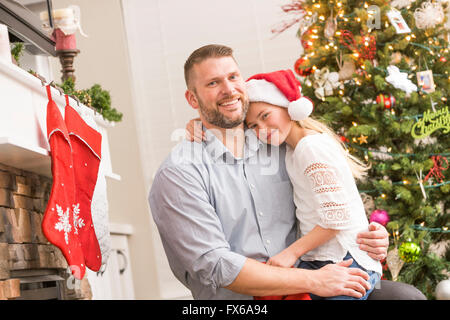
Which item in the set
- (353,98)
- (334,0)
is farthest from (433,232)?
(334,0)

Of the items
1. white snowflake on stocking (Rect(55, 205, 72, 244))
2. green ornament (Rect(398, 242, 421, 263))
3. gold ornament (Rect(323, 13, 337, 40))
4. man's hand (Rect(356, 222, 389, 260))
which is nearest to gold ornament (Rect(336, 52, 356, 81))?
gold ornament (Rect(323, 13, 337, 40))

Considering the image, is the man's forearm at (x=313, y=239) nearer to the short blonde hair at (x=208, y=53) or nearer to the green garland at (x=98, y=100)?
the short blonde hair at (x=208, y=53)

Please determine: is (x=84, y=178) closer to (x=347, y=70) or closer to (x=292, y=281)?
(x=292, y=281)

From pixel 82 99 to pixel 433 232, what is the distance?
1861mm

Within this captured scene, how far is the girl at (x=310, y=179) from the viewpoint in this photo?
1579 mm

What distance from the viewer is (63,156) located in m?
1.84

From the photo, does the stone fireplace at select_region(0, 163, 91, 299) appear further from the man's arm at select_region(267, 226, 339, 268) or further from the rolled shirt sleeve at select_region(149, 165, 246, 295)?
the man's arm at select_region(267, 226, 339, 268)

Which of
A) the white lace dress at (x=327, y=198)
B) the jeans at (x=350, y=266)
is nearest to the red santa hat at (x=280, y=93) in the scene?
the white lace dress at (x=327, y=198)

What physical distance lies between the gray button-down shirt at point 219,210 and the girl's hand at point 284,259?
0.08 meters

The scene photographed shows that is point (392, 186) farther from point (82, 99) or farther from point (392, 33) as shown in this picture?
point (82, 99)

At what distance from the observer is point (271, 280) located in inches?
60.0

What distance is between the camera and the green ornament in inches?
100

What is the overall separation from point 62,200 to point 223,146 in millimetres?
542
